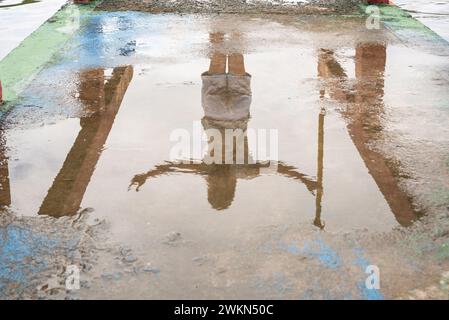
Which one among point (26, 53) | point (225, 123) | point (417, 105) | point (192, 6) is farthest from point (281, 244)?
point (192, 6)

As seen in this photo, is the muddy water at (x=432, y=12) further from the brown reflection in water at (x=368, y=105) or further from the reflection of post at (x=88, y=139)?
the reflection of post at (x=88, y=139)

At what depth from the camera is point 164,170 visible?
354 centimetres

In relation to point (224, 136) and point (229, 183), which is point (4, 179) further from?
point (224, 136)

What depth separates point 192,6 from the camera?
A: 869 cm

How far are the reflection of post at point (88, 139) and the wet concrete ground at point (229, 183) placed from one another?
2 centimetres

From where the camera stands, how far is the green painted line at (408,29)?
6.68 meters

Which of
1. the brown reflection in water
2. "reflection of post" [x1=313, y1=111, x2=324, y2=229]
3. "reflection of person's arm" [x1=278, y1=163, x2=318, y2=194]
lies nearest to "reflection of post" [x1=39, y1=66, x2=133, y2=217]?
"reflection of person's arm" [x1=278, y1=163, x2=318, y2=194]

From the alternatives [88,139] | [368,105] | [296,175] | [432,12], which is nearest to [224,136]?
[296,175]

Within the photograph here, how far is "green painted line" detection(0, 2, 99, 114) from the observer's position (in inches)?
204

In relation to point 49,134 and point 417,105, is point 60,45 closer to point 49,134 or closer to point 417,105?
point 49,134

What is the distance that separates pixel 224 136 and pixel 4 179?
158cm

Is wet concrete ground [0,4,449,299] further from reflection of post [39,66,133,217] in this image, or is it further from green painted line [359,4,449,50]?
green painted line [359,4,449,50]

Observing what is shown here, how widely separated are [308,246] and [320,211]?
372 mm

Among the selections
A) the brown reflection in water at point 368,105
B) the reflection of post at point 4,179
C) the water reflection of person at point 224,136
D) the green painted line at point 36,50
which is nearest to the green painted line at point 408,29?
the brown reflection in water at point 368,105
